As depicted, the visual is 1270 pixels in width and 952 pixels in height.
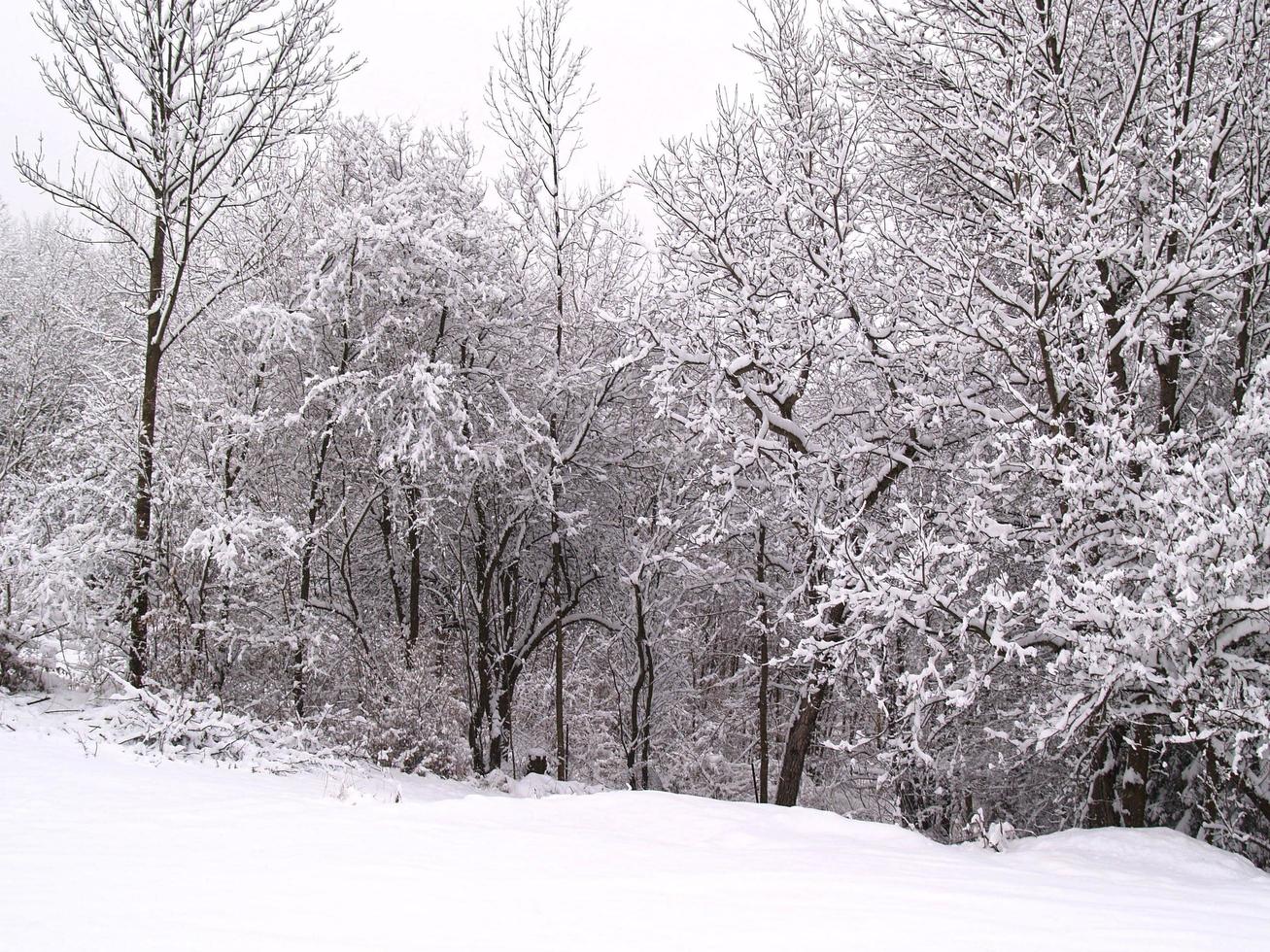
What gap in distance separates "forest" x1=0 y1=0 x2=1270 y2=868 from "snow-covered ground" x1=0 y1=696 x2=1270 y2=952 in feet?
3.74

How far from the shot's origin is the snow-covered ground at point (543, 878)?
280cm

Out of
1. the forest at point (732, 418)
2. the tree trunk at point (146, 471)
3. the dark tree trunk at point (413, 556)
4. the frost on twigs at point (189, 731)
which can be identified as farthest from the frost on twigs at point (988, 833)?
the dark tree trunk at point (413, 556)

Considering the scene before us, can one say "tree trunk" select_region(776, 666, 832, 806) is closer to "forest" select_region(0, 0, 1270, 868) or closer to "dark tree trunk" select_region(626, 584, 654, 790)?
"forest" select_region(0, 0, 1270, 868)

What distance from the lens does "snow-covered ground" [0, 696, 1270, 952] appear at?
2.80 m

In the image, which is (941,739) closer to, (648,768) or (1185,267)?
(648,768)

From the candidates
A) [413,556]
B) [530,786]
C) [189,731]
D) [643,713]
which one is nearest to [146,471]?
[189,731]

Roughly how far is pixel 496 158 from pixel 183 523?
28.2ft

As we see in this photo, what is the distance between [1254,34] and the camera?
6184 mm

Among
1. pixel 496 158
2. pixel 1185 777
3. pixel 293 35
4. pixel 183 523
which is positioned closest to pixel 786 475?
pixel 1185 777

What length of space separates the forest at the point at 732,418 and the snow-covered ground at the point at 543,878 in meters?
1.14

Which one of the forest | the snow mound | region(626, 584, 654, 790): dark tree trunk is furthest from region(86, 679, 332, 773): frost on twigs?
region(626, 584, 654, 790): dark tree trunk

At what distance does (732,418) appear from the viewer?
9148mm

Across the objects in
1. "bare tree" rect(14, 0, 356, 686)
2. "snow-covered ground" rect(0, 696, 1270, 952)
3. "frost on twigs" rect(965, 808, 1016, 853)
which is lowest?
"frost on twigs" rect(965, 808, 1016, 853)

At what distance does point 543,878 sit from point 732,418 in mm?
6341
